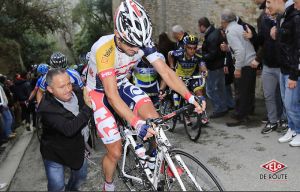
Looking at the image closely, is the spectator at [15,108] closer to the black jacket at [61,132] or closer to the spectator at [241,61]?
the spectator at [241,61]

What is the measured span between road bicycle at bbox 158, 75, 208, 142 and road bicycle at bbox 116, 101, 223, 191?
8.37 feet

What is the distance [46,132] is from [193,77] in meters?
3.82

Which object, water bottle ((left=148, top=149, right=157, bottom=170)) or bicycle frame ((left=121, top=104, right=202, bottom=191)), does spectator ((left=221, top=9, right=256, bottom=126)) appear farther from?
bicycle frame ((left=121, top=104, right=202, bottom=191))

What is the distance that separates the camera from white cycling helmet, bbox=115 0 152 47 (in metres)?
3.71

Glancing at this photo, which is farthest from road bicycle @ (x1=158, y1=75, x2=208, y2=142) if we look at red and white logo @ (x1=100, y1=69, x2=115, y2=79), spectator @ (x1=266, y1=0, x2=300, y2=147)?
red and white logo @ (x1=100, y1=69, x2=115, y2=79)

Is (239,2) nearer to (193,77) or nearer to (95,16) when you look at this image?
(193,77)

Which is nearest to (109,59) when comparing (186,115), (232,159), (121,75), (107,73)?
(107,73)

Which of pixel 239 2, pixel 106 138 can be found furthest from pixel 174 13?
pixel 106 138

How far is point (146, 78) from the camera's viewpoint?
7.04 metres

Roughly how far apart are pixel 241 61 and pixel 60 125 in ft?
14.4

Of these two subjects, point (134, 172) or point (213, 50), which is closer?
point (134, 172)

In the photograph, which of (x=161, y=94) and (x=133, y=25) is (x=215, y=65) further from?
(x=133, y=25)

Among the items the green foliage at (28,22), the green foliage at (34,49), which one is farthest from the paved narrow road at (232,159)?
the green foliage at (34,49)

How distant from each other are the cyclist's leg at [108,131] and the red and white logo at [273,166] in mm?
2189
